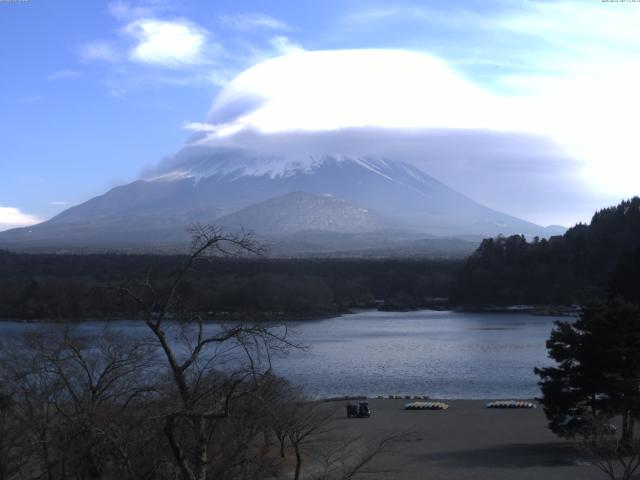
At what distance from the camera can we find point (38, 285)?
149 feet

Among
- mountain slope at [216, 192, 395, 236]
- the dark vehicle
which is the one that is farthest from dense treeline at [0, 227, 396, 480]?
mountain slope at [216, 192, 395, 236]

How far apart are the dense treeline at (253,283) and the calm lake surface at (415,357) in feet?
13.8

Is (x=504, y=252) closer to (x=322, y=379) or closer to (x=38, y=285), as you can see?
(x=38, y=285)

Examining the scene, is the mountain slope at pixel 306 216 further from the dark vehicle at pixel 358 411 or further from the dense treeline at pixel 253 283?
the dark vehicle at pixel 358 411

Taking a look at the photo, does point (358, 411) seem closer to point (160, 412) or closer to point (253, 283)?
point (160, 412)

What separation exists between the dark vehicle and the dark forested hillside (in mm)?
37818

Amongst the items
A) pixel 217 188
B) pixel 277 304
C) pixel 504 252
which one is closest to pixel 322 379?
pixel 277 304

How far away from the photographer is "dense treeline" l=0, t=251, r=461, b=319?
139 feet

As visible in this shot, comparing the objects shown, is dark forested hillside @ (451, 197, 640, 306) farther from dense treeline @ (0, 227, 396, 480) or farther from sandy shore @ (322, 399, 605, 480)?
dense treeline @ (0, 227, 396, 480)

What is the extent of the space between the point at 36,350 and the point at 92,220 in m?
138

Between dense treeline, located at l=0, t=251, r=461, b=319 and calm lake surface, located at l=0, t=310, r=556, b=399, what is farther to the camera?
dense treeline, located at l=0, t=251, r=461, b=319

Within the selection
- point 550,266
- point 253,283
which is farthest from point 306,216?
point 253,283

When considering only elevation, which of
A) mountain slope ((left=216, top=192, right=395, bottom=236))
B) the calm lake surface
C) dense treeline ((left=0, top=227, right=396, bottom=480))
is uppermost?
mountain slope ((left=216, top=192, right=395, bottom=236))

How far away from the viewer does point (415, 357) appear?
3028cm
